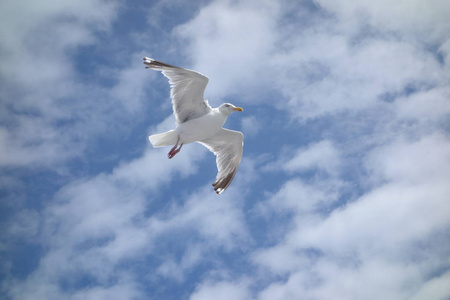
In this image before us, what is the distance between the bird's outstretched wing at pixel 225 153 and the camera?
13.5m

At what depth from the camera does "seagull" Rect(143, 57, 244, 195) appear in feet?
37.0

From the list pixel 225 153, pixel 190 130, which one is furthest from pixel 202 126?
pixel 225 153

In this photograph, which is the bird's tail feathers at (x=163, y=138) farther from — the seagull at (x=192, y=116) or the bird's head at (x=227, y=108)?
the bird's head at (x=227, y=108)

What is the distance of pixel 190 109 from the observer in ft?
39.5

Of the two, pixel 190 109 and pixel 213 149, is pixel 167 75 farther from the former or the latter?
pixel 213 149

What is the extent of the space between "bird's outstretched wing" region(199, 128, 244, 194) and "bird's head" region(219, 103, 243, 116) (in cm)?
119

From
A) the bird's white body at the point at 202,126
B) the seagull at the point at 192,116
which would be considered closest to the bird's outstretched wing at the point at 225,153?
the seagull at the point at 192,116

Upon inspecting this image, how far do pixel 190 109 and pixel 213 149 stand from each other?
78.5 inches

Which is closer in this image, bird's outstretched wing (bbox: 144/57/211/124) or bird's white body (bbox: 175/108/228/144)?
bird's outstretched wing (bbox: 144/57/211/124)

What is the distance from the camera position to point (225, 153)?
13680mm

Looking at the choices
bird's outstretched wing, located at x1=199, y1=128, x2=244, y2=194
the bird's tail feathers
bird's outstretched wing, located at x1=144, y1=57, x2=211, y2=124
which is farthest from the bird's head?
the bird's tail feathers

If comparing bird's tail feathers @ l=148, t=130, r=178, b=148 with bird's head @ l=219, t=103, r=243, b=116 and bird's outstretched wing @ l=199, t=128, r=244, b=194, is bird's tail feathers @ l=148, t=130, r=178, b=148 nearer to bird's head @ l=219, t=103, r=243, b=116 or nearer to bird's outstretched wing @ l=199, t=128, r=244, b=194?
bird's head @ l=219, t=103, r=243, b=116

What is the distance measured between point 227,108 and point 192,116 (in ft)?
2.91

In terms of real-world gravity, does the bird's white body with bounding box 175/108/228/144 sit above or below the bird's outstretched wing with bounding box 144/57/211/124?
below
